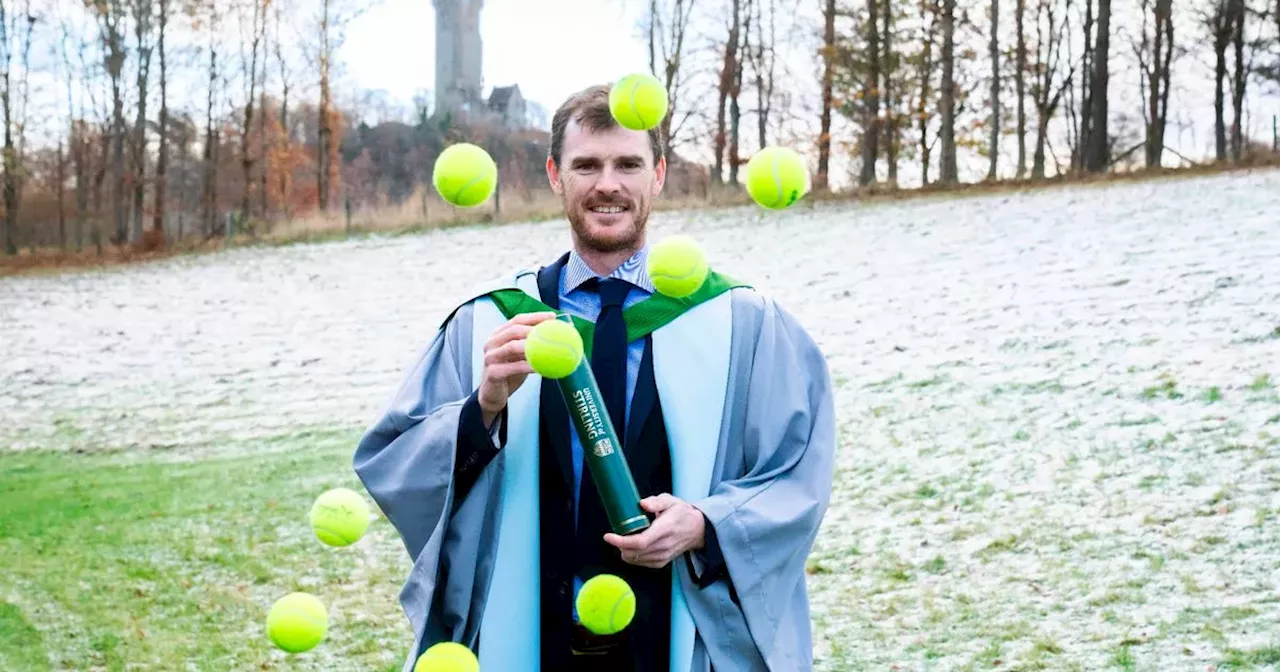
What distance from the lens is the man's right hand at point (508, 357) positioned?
7.35 feet

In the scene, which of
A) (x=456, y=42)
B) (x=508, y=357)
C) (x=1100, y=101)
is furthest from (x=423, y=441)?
(x=456, y=42)

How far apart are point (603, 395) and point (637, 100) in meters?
0.64

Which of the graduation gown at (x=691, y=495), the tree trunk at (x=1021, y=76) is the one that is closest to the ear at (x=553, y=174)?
the graduation gown at (x=691, y=495)

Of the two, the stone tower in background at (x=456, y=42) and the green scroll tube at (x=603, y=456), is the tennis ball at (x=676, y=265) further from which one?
the stone tower in background at (x=456, y=42)

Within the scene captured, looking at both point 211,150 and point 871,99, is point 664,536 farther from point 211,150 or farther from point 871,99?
point 211,150

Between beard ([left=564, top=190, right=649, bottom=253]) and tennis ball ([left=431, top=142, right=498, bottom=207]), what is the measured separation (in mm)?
197

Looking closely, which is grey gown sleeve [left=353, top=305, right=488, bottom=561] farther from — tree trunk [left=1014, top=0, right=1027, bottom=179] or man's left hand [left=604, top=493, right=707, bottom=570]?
tree trunk [left=1014, top=0, right=1027, bottom=179]

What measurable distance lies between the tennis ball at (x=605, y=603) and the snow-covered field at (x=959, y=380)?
378 centimetres

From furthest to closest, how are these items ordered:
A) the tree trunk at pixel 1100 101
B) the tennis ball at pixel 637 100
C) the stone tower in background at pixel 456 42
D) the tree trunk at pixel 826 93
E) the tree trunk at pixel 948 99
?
the stone tower in background at pixel 456 42, the tree trunk at pixel 826 93, the tree trunk at pixel 948 99, the tree trunk at pixel 1100 101, the tennis ball at pixel 637 100

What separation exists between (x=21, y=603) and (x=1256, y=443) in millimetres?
8074

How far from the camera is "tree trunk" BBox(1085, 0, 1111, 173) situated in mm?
25031

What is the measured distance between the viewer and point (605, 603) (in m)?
2.29

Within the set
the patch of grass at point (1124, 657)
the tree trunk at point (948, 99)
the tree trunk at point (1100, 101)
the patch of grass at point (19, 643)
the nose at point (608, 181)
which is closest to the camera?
the nose at point (608, 181)

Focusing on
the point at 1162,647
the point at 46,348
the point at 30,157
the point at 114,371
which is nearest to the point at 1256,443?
the point at 1162,647
